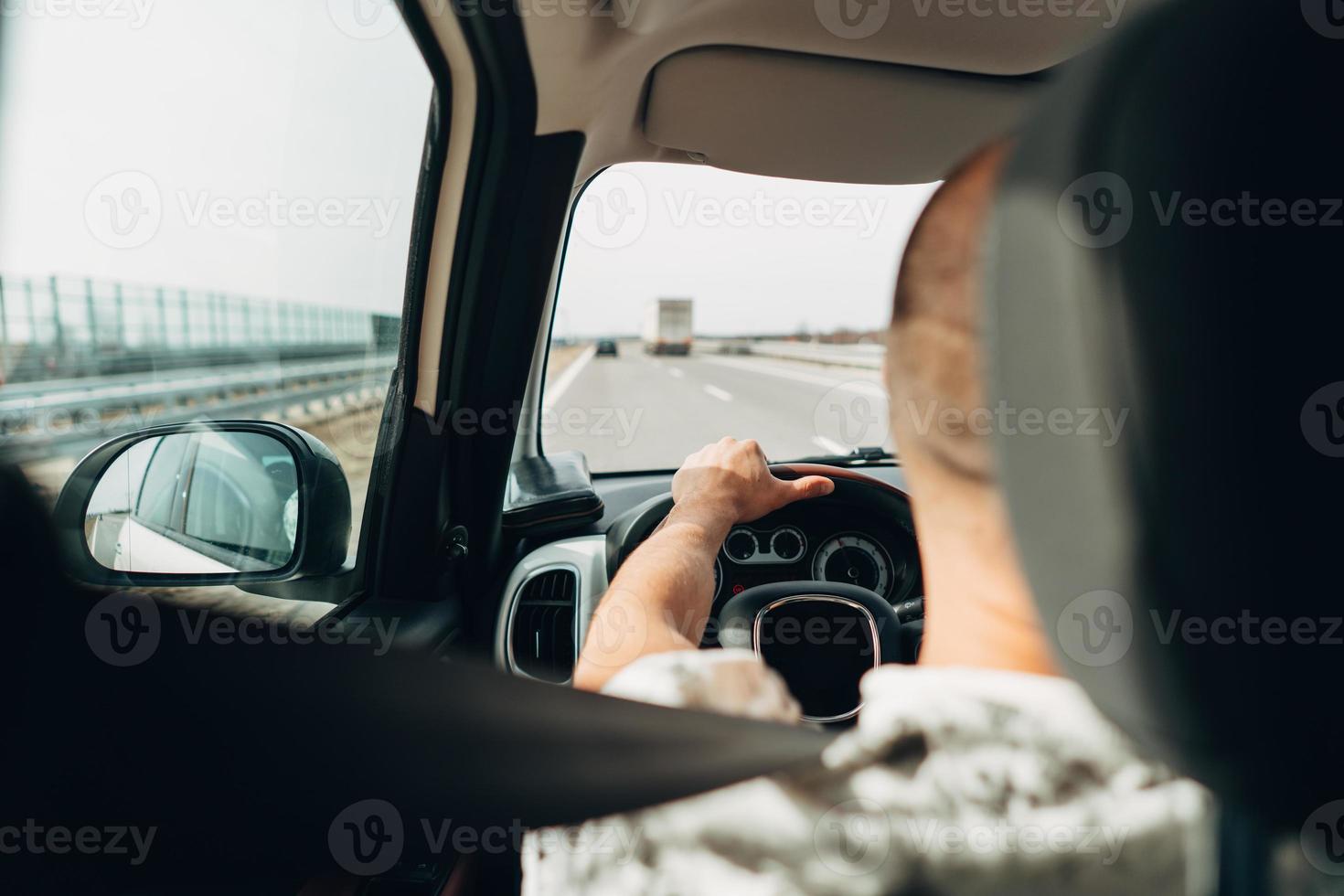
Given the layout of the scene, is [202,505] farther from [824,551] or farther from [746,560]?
[824,551]

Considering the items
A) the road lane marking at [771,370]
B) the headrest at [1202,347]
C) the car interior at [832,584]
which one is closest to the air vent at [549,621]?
the car interior at [832,584]

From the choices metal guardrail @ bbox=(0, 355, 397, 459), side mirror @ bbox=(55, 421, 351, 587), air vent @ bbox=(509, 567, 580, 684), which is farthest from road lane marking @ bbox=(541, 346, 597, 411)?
side mirror @ bbox=(55, 421, 351, 587)

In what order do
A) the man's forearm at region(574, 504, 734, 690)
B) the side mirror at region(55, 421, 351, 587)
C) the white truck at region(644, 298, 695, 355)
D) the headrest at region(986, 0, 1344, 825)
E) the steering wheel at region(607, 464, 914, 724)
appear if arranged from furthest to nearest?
1. the white truck at region(644, 298, 695, 355)
2. the steering wheel at region(607, 464, 914, 724)
3. the side mirror at region(55, 421, 351, 587)
4. the man's forearm at region(574, 504, 734, 690)
5. the headrest at region(986, 0, 1344, 825)

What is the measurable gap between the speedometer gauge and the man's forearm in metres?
1.12

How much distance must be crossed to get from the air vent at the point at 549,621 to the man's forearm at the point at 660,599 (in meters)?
1.12

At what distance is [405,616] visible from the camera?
2.72 m

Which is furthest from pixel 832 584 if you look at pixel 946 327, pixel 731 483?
pixel 946 327

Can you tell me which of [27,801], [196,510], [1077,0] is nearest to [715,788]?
[27,801]

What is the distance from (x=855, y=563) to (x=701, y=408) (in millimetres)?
7057

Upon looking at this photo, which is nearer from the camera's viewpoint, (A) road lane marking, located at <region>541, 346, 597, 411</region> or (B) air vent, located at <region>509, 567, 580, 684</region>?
(B) air vent, located at <region>509, 567, 580, 684</region>

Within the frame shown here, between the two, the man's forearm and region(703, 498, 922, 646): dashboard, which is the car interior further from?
region(703, 498, 922, 646): dashboard

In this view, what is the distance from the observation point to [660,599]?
157 centimetres

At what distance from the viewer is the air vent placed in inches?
126

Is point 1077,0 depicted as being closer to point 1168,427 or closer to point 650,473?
point 650,473
